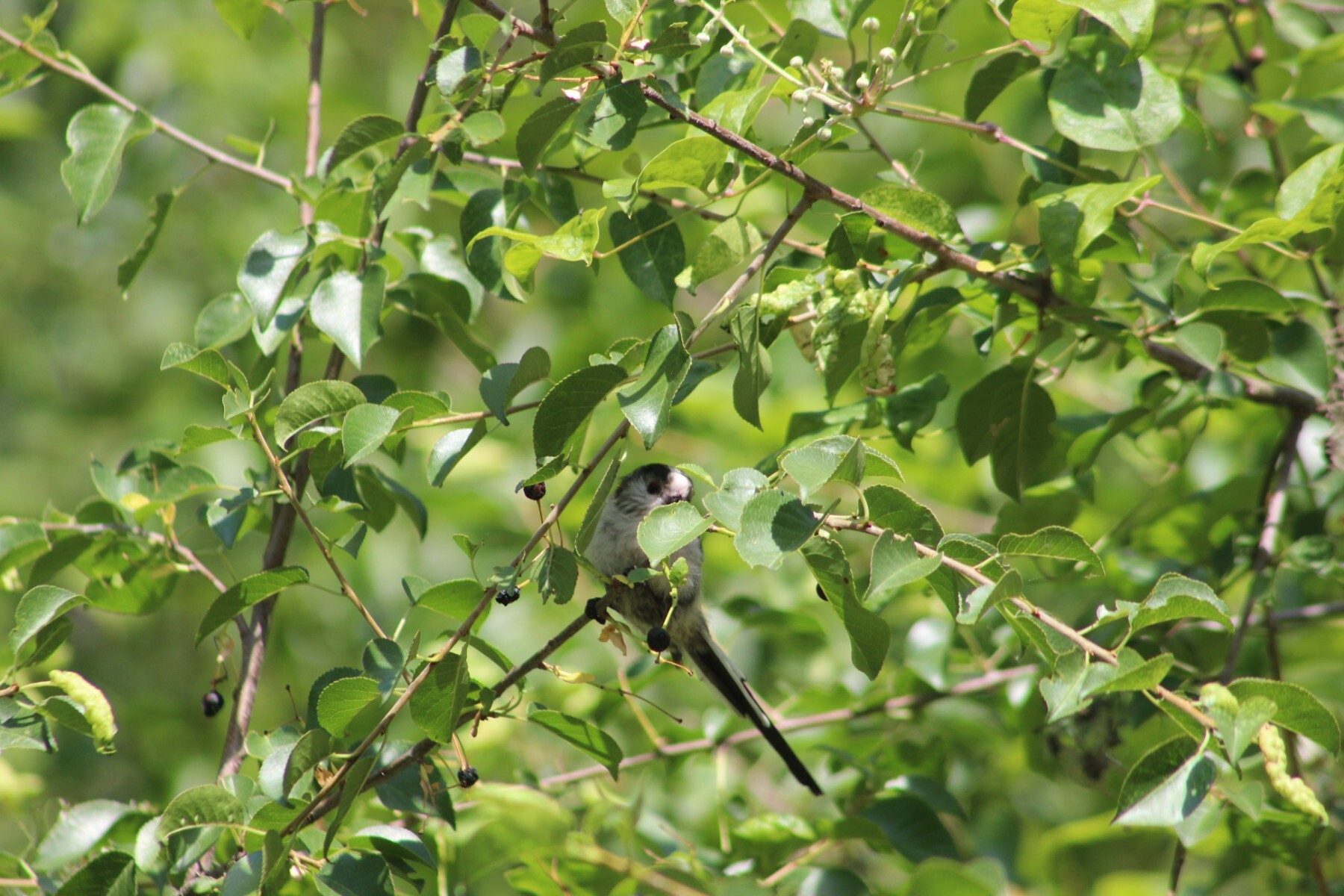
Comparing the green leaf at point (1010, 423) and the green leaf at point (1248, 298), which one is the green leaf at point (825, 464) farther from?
the green leaf at point (1248, 298)

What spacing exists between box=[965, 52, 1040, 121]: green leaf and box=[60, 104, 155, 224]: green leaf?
153cm

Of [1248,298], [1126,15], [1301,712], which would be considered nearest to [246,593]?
[1301,712]

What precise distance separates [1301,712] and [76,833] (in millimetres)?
1921

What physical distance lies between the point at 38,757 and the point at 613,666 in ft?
8.72

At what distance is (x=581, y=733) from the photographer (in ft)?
6.09

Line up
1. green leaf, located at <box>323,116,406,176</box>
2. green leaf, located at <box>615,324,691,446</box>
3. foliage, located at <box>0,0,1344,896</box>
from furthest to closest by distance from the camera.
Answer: green leaf, located at <box>323,116,406,176</box> < foliage, located at <box>0,0,1344,896</box> < green leaf, located at <box>615,324,691,446</box>

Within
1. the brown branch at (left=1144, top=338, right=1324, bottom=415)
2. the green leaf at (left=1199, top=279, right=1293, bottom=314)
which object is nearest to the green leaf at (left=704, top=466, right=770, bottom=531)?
the brown branch at (left=1144, top=338, right=1324, bottom=415)

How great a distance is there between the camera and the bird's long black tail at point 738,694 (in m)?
2.49

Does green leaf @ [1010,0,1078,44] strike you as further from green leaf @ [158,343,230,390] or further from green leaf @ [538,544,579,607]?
green leaf @ [158,343,230,390]

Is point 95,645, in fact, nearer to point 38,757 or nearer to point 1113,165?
point 38,757

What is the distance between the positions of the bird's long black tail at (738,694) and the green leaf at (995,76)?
132 cm

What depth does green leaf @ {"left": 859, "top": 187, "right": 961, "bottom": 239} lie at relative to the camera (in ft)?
6.01

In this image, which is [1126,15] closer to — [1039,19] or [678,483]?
[1039,19]

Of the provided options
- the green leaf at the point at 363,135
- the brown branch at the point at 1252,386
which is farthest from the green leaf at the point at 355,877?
the brown branch at the point at 1252,386
